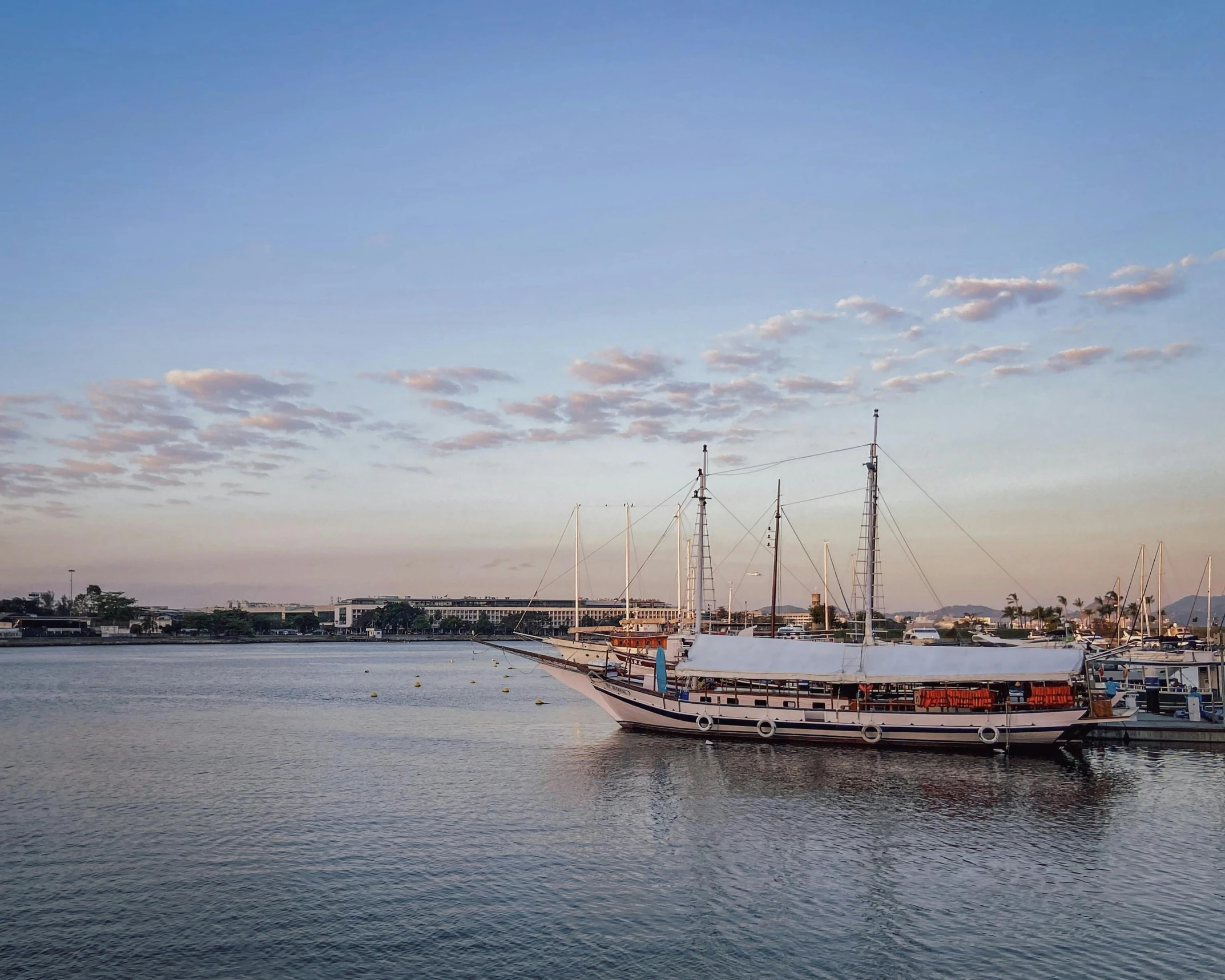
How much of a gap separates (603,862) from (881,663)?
104 feet

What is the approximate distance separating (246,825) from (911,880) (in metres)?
27.8

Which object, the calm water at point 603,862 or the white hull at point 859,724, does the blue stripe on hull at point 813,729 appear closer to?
the white hull at point 859,724

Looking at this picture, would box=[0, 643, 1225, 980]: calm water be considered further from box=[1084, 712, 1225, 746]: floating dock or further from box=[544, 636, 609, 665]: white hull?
box=[544, 636, 609, 665]: white hull

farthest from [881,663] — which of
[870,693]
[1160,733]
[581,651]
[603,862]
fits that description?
[581,651]

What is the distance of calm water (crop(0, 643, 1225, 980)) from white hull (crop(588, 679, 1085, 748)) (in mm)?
1541

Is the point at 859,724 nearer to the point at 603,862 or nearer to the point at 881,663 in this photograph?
the point at 881,663

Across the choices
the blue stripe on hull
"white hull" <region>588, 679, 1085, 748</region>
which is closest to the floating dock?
"white hull" <region>588, 679, 1085, 748</region>

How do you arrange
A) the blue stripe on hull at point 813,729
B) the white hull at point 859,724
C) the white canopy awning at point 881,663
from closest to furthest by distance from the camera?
the white hull at point 859,724 < the white canopy awning at point 881,663 < the blue stripe on hull at point 813,729

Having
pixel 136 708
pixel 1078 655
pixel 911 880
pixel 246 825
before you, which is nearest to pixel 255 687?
pixel 136 708

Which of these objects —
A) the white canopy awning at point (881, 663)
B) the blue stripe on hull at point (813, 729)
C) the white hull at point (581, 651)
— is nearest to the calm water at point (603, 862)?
the blue stripe on hull at point (813, 729)

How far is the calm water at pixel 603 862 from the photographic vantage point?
2652 cm

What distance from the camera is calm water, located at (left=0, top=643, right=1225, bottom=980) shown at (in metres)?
26.5

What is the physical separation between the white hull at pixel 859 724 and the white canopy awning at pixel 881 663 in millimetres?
2308

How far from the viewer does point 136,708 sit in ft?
306
